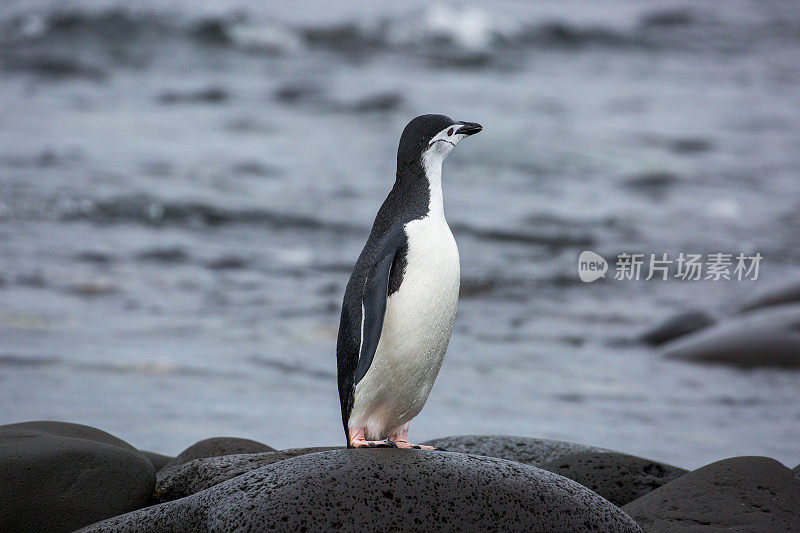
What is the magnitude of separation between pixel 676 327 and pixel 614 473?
4368 millimetres

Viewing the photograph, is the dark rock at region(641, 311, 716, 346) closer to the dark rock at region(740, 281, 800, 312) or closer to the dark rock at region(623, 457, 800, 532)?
the dark rock at region(740, 281, 800, 312)

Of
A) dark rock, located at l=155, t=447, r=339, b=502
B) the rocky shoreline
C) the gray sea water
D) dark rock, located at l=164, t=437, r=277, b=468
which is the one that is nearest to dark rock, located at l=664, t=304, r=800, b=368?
the gray sea water

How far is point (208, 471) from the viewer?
3992mm

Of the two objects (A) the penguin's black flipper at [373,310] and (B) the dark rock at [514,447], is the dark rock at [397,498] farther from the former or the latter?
(B) the dark rock at [514,447]

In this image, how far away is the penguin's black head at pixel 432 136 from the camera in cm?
353

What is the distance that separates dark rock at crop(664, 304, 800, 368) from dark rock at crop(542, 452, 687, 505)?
137 inches

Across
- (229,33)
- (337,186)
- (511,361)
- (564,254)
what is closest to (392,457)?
(511,361)

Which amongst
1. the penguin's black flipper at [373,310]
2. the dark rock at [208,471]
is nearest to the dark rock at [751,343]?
the dark rock at [208,471]

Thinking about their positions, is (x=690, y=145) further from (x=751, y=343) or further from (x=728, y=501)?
(x=728, y=501)

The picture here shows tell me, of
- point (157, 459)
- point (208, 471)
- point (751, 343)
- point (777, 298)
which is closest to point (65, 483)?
point (208, 471)

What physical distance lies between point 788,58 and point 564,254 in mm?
15128

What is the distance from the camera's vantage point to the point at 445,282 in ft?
11.1

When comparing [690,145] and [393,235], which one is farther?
[690,145]

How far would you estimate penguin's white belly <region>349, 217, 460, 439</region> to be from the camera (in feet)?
11.0
